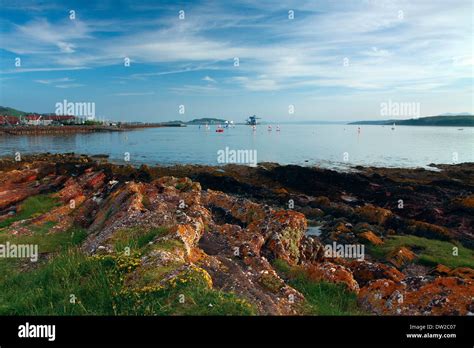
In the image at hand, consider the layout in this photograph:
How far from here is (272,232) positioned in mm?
13047

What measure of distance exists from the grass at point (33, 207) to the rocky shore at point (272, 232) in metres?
0.17

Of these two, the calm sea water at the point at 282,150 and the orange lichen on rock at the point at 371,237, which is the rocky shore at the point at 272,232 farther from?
the calm sea water at the point at 282,150

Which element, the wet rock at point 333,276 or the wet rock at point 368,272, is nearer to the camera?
the wet rock at point 333,276

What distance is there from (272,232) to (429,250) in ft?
34.4

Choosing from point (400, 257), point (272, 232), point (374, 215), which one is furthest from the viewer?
point (374, 215)

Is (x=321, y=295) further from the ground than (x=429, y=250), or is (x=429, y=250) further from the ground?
(x=321, y=295)

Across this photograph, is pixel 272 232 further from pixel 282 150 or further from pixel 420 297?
pixel 282 150

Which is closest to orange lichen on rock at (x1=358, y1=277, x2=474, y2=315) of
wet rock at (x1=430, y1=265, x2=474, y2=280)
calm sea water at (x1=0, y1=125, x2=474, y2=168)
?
wet rock at (x1=430, y1=265, x2=474, y2=280)

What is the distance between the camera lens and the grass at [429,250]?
16516 mm

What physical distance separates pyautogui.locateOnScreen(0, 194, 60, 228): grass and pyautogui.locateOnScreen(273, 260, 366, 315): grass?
15.3 meters

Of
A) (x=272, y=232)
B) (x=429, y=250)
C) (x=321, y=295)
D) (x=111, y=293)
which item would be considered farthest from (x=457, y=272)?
(x=111, y=293)

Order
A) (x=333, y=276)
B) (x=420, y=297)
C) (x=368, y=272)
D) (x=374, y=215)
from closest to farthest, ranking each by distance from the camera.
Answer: (x=420, y=297) → (x=333, y=276) → (x=368, y=272) → (x=374, y=215)

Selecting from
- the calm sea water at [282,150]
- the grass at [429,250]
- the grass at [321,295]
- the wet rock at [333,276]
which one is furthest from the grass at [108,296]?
the calm sea water at [282,150]
